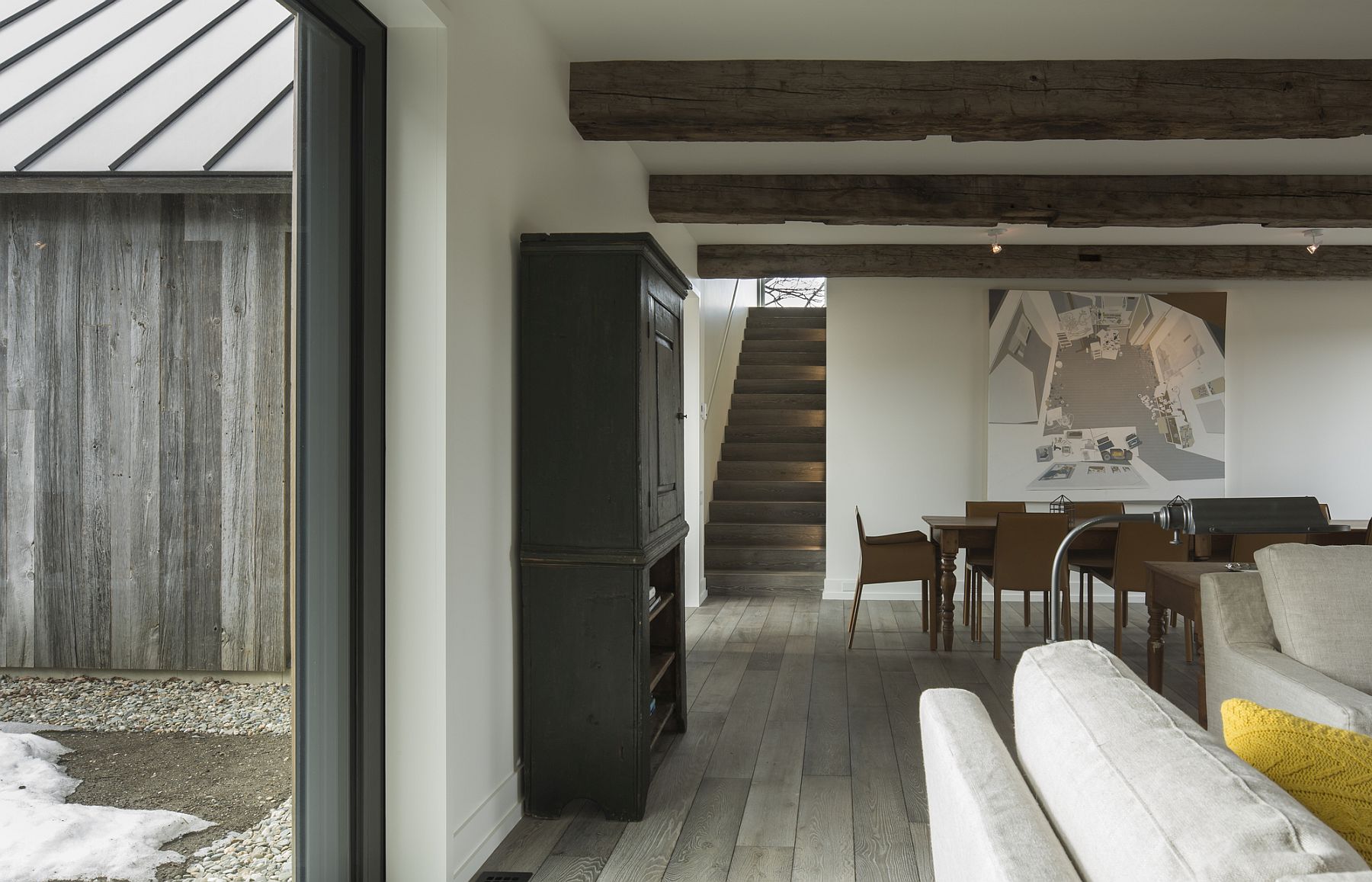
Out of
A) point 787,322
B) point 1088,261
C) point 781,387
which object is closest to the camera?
point 1088,261

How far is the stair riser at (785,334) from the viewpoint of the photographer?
10.4m

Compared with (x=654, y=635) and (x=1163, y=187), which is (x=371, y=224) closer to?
(x=654, y=635)

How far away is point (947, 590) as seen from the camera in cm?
559

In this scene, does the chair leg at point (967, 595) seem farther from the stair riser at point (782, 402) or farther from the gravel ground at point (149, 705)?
the gravel ground at point (149, 705)

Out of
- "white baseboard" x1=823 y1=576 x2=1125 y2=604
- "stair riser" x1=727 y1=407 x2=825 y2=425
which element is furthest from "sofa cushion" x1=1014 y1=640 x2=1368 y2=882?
"stair riser" x1=727 y1=407 x2=825 y2=425

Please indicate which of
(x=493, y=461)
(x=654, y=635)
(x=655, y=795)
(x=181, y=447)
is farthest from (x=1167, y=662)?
(x=181, y=447)

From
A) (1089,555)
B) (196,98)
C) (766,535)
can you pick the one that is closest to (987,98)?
(196,98)

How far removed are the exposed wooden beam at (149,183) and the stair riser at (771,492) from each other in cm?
670

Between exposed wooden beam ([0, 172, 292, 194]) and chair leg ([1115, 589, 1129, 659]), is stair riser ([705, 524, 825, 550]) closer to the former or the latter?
chair leg ([1115, 589, 1129, 659])

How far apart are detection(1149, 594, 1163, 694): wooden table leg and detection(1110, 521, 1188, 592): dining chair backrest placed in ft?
4.85

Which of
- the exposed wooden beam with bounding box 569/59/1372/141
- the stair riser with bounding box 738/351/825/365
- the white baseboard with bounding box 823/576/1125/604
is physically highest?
the exposed wooden beam with bounding box 569/59/1372/141

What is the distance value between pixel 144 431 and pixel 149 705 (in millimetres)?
491

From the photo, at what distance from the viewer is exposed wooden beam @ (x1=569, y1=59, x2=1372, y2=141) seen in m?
3.49

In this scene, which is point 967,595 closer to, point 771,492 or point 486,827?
point 771,492
